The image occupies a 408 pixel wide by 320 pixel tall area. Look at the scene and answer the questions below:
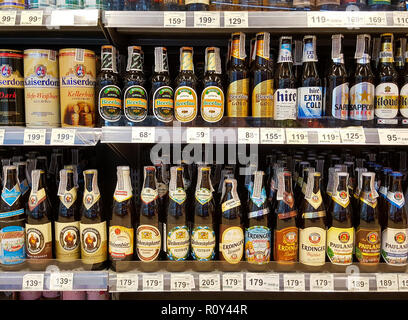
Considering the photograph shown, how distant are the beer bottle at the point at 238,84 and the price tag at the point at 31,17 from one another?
81 centimetres

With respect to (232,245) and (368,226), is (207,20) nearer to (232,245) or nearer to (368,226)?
(232,245)

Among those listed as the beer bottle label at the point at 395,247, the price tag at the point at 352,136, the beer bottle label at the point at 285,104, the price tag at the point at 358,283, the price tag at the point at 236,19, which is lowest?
the price tag at the point at 358,283

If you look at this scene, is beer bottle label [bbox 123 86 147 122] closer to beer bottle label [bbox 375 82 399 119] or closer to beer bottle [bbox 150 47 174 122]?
beer bottle [bbox 150 47 174 122]

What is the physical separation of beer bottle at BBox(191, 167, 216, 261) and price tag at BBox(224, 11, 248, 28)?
1.98 feet

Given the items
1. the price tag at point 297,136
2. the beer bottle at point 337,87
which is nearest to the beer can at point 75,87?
the price tag at point 297,136

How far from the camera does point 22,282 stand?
148 cm

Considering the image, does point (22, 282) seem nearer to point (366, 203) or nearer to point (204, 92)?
point (204, 92)

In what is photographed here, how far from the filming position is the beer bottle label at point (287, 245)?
1537 millimetres

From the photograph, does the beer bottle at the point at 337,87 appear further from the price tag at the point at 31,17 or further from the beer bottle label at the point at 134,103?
the price tag at the point at 31,17

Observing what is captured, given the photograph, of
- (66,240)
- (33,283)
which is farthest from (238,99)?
(33,283)

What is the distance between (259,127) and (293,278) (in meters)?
0.64
